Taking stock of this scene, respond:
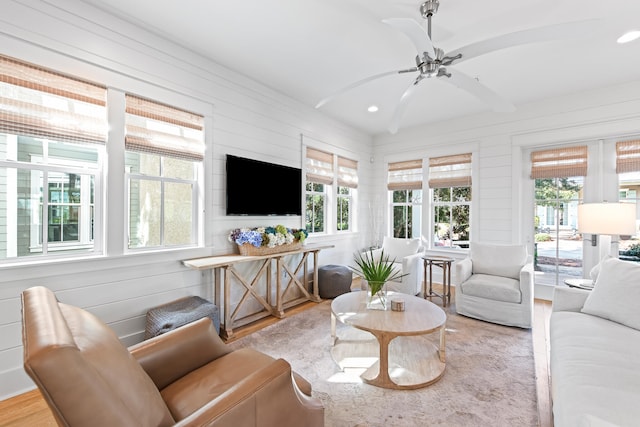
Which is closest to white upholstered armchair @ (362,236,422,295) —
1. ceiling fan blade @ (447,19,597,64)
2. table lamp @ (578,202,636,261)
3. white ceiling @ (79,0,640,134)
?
table lamp @ (578,202,636,261)

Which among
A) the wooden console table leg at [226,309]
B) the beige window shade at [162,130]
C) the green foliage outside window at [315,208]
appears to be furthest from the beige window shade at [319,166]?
the wooden console table leg at [226,309]

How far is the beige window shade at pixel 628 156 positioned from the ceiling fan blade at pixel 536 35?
3.06m

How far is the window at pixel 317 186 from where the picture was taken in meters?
4.50

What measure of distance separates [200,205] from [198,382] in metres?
2.04

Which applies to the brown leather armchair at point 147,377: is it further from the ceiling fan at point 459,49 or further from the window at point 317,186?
the window at point 317,186

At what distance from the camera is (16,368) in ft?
6.64

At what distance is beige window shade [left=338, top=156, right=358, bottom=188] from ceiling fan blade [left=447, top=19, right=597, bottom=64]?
314 centimetres

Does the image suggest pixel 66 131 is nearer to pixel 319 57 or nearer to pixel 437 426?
pixel 319 57

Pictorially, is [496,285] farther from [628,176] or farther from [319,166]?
[319,166]

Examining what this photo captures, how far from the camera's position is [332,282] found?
13.7 ft

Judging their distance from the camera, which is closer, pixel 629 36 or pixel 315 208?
pixel 629 36

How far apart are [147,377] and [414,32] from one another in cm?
228

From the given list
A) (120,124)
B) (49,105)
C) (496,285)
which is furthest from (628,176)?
(49,105)

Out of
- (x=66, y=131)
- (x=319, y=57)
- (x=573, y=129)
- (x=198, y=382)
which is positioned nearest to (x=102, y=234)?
(x=66, y=131)
